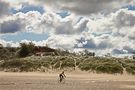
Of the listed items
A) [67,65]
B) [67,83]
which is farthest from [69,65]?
[67,83]

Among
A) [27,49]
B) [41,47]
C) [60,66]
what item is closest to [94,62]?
[60,66]

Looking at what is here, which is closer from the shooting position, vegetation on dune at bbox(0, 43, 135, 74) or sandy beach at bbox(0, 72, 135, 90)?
sandy beach at bbox(0, 72, 135, 90)

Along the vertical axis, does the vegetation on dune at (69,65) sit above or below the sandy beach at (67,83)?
above

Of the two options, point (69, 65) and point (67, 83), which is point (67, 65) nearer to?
point (69, 65)

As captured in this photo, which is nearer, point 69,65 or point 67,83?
point 67,83

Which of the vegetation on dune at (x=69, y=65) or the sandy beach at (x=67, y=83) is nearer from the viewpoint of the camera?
the sandy beach at (x=67, y=83)

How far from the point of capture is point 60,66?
8694cm

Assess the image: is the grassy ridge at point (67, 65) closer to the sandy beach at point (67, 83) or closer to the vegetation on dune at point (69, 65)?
the vegetation on dune at point (69, 65)

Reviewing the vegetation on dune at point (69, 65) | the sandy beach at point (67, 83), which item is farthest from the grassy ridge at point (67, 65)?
the sandy beach at point (67, 83)

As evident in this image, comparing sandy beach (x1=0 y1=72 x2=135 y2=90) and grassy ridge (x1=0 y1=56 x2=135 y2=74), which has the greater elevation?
grassy ridge (x1=0 y1=56 x2=135 y2=74)

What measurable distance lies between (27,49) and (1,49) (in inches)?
1722

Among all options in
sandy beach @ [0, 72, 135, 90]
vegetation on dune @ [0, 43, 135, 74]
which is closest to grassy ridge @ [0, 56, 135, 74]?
vegetation on dune @ [0, 43, 135, 74]

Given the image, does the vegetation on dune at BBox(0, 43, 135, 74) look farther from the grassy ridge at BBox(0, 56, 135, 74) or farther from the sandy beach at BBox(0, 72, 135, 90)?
the sandy beach at BBox(0, 72, 135, 90)

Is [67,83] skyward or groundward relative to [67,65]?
groundward
